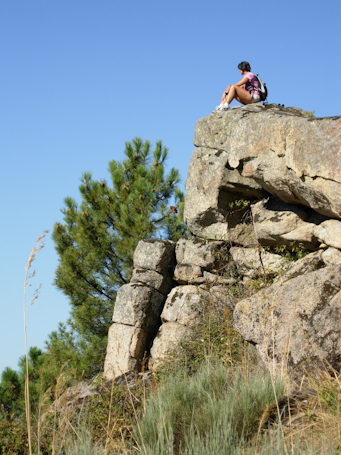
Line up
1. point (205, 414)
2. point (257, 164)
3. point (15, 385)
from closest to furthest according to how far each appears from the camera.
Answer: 1. point (205, 414)
2. point (257, 164)
3. point (15, 385)

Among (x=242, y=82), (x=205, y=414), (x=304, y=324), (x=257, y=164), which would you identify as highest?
(x=242, y=82)

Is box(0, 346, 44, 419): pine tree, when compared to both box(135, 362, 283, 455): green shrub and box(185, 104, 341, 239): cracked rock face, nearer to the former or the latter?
box(185, 104, 341, 239): cracked rock face

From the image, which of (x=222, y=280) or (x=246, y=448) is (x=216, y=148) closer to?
(x=222, y=280)

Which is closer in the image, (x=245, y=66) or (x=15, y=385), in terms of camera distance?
(x=245, y=66)

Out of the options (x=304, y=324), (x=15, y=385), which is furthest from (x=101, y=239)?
(x=304, y=324)

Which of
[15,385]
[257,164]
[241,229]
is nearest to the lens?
[257,164]

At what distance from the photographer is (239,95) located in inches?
316

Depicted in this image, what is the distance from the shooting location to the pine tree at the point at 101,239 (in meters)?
10.2

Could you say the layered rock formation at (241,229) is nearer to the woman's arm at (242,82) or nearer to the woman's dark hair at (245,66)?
the woman's arm at (242,82)

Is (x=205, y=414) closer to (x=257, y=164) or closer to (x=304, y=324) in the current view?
(x=304, y=324)

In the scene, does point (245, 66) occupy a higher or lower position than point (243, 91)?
higher

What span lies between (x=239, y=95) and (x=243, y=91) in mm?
97

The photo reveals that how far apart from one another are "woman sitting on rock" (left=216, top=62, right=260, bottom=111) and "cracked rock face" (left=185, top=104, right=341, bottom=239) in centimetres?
40

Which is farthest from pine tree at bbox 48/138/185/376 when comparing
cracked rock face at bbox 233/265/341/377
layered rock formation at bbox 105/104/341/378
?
cracked rock face at bbox 233/265/341/377
